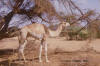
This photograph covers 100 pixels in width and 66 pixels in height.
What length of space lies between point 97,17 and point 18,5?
429cm

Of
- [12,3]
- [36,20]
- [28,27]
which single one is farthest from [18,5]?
[28,27]

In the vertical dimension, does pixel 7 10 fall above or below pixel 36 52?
above

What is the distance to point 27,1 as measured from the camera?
13688 millimetres

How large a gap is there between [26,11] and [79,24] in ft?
10.3

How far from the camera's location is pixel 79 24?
13453 millimetres

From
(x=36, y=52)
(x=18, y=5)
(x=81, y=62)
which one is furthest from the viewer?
(x=36, y=52)

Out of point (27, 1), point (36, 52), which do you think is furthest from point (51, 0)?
point (36, 52)

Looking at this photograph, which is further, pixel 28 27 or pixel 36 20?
pixel 36 20

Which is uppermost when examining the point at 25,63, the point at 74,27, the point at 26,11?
the point at 26,11

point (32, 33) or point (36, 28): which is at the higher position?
point (36, 28)

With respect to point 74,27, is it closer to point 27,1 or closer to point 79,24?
point 79,24

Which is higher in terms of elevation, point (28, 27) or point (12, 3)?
point (12, 3)

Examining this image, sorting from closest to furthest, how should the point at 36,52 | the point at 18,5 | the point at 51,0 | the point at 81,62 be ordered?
1. the point at 81,62
2. the point at 51,0
3. the point at 18,5
4. the point at 36,52

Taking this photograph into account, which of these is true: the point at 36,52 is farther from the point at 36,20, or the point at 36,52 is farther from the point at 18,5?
the point at 18,5
